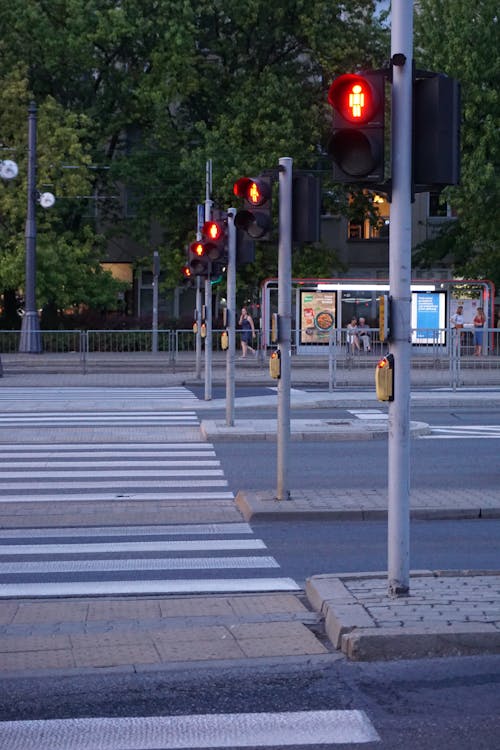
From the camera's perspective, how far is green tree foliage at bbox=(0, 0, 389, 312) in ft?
157

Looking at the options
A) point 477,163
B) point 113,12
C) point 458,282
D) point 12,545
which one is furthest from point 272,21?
point 12,545

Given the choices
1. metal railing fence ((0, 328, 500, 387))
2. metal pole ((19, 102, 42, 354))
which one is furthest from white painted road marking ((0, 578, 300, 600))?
metal pole ((19, 102, 42, 354))

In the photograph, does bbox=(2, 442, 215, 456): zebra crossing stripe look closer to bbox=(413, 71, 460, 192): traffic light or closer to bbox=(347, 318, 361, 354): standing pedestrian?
bbox=(413, 71, 460, 192): traffic light

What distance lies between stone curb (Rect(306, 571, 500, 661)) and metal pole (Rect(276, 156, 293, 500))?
14.9ft

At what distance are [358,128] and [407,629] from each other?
306 centimetres

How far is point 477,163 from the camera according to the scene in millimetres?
46031

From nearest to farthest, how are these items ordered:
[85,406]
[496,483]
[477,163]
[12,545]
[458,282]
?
[12,545] < [496,483] < [85,406] < [458,282] < [477,163]

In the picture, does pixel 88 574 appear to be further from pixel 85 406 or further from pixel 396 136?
pixel 85 406

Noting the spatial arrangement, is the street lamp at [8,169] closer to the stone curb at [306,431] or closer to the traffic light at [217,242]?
the stone curb at [306,431]

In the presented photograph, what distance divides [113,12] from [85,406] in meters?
25.7

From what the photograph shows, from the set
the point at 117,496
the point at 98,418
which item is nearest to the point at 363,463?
the point at 117,496

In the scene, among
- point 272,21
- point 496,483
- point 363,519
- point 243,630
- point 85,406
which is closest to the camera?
point 243,630

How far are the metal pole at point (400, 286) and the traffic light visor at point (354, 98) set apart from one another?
0.49 feet

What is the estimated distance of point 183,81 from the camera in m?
48.8
